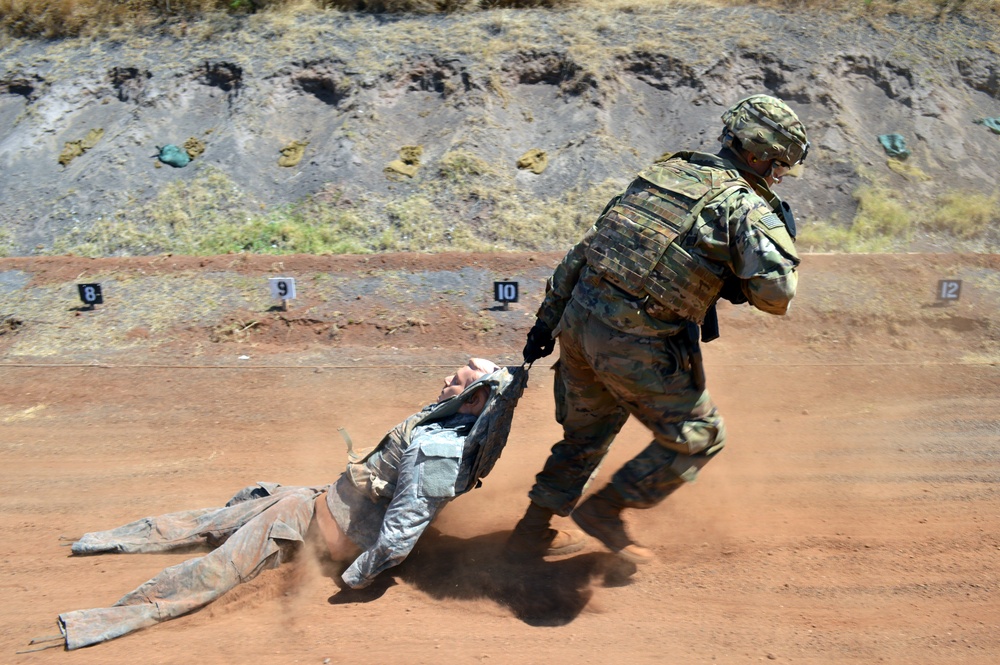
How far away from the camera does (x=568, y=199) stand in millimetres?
11938

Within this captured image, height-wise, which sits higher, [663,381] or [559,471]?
[663,381]

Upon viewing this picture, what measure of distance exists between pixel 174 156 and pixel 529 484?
33.5ft

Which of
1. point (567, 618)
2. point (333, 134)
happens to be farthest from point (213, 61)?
point (567, 618)

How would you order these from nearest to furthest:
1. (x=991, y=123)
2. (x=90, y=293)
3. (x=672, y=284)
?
(x=672, y=284), (x=90, y=293), (x=991, y=123)

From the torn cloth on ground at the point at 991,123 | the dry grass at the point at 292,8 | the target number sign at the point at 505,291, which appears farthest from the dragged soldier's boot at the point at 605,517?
the dry grass at the point at 292,8

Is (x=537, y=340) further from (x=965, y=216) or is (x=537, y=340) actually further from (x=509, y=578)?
(x=965, y=216)

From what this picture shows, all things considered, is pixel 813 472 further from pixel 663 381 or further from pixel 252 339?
pixel 252 339

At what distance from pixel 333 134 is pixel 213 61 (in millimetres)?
3023

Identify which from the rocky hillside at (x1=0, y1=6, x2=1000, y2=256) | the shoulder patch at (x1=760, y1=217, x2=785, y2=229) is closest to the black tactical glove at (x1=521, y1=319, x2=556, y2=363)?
the shoulder patch at (x1=760, y1=217, x2=785, y2=229)

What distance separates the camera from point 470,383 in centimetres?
427

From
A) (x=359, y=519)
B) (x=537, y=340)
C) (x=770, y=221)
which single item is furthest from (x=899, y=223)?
(x=359, y=519)

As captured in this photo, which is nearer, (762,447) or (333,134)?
(762,447)

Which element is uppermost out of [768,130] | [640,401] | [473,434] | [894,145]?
[768,130]

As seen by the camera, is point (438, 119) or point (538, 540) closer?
point (538, 540)
